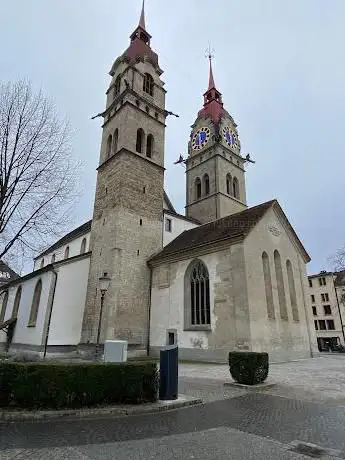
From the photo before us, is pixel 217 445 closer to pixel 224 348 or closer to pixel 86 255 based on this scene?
pixel 224 348

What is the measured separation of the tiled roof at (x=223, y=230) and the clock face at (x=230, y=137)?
1858cm

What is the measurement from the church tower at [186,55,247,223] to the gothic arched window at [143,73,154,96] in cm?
1051

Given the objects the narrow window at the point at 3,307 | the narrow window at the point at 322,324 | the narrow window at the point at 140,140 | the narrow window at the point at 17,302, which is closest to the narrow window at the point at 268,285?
the narrow window at the point at 140,140

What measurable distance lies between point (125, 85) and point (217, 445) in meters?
28.6

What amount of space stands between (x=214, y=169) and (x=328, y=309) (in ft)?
108

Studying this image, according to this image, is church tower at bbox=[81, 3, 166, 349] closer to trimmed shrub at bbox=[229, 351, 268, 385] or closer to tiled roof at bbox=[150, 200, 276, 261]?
tiled roof at bbox=[150, 200, 276, 261]

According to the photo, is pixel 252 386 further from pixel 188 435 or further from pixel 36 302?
pixel 36 302

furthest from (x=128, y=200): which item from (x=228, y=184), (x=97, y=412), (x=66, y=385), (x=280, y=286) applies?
(x=97, y=412)

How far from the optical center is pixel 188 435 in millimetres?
4918

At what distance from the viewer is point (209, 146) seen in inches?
1494

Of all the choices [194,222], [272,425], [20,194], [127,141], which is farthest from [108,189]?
[272,425]

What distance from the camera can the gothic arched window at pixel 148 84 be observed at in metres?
29.8

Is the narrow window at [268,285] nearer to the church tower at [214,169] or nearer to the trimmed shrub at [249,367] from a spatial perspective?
the trimmed shrub at [249,367]

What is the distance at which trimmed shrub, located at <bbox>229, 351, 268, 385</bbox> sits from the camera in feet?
30.5
